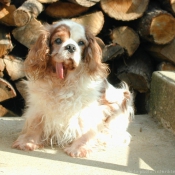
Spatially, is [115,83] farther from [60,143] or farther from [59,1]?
[60,143]

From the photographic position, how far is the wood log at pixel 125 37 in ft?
15.5

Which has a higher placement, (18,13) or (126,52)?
(18,13)

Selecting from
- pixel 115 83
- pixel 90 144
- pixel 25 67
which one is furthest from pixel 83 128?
pixel 115 83

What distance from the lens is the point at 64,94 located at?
128 inches

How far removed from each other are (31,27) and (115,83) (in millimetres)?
1385

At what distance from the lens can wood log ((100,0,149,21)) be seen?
14.9 ft

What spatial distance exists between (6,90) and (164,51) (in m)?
1.99

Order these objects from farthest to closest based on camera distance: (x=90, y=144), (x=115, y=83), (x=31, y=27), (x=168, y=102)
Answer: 1. (x=115, y=83)
2. (x=31, y=27)
3. (x=168, y=102)
4. (x=90, y=144)

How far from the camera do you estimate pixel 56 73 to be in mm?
3230

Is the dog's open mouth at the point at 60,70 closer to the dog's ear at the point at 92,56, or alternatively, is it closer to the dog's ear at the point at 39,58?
the dog's ear at the point at 39,58

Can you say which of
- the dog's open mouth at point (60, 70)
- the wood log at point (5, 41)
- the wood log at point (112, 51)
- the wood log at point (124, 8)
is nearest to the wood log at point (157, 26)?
the wood log at point (124, 8)

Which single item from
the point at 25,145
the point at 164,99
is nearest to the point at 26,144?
the point at 25,145

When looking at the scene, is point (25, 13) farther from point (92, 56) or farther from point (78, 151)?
point (78, 151)

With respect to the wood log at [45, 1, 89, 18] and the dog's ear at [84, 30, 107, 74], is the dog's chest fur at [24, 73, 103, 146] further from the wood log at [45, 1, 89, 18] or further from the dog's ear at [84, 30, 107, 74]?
the wood log at [45, 1, 89, 18]
